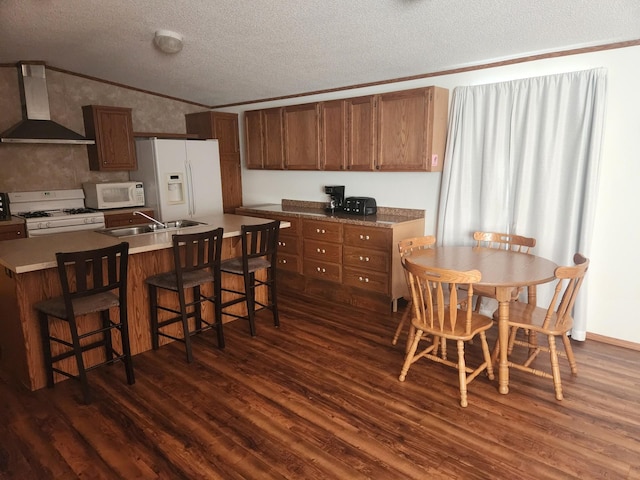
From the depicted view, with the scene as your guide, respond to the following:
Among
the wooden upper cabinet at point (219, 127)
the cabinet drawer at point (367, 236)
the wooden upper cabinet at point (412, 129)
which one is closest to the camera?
the wooden upper cabinet at point (412, 129)

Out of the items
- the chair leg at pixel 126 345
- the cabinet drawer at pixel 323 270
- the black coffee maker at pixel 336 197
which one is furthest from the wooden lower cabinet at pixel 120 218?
the chair leg at pixel 126 345

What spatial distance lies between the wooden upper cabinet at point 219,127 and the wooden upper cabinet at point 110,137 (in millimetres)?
913

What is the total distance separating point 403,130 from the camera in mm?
4012

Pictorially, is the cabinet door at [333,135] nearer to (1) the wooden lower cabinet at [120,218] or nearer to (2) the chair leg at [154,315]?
(1) the wooden lower cabinet at [120,218]

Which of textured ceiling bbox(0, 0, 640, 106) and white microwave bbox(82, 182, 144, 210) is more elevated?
textured ceiling bbox(0, 0, 640, 106)

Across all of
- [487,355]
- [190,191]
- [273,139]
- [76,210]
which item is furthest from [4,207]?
[487,355]

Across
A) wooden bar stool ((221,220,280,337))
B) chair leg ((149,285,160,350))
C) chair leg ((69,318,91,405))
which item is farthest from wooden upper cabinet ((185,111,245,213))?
chair leg ((69,318,91,405))

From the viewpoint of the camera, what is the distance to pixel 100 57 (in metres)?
4.24

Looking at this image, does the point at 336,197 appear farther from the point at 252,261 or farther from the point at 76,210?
the point at 76,210

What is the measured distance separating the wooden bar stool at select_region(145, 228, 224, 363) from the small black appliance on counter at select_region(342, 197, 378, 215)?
172cm

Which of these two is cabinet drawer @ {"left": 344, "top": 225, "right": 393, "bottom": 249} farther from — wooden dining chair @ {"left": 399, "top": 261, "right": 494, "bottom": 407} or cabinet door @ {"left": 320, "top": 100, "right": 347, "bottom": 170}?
wooden dining chair @ {"left": 399, "top": 261, "right": 494, "bottom": 407}

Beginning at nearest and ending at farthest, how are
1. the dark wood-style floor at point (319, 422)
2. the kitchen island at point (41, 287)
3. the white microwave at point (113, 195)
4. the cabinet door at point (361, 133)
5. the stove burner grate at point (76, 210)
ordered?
the dark wood-style floor at point (319, 422)
the kitchen island at point (41, 287)
the cabinet door at point (361, 133)
the stove burner grate at point (76, 210)
the white microwave at point (113, 195)

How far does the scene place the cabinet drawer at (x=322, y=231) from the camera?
14.2 ft

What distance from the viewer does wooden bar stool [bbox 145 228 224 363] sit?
2.99 meters
